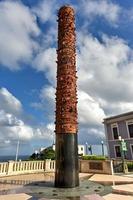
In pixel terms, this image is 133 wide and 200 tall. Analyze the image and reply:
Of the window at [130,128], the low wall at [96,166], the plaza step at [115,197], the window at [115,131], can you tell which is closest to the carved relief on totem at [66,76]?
the plaza step at [115,197]

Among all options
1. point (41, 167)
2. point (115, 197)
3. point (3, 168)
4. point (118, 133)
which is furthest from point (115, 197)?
point (118, 133)

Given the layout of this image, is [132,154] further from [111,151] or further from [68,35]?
[68,35]

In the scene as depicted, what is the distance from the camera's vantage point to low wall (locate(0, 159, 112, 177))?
18266mm

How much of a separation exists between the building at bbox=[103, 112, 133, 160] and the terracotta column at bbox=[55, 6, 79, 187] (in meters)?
22.4

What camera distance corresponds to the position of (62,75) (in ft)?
44.4

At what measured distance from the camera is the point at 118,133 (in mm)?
35438

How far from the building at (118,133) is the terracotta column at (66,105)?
22416 mm

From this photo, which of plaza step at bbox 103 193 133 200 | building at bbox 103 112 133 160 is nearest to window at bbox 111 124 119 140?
building at bbox 103 112 133 160

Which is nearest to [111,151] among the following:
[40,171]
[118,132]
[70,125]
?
[118,132]

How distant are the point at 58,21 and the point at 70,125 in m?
8.03

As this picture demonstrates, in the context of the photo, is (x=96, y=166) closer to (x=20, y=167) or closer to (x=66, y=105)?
(x=20, y=167)

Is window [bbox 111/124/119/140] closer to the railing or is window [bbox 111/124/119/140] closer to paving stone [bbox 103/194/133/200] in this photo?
the railing

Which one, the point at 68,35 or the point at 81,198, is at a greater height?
the point at 68,35

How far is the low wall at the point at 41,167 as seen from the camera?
18266mm
